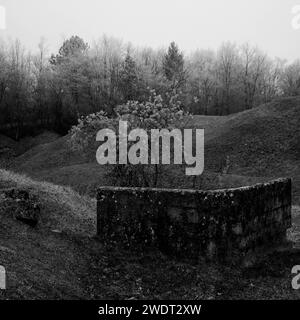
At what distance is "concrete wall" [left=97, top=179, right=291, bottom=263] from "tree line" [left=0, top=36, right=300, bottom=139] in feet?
135

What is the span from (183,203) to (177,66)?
6132 cm

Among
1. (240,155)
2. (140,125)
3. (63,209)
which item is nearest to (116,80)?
(240,155)

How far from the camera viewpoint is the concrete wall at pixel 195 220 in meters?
10.3

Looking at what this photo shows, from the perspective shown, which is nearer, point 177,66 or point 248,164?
point 248,164

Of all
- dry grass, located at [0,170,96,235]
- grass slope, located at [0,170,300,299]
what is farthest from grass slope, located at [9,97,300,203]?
grass slope, located at [0,170,300,299]

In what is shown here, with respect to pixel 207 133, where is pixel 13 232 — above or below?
below

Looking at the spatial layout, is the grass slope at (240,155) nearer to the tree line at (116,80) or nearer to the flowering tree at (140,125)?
the flowering tree at (140,125)

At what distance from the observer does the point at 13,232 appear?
10828 millimetres

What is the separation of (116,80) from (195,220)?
58.6 meters

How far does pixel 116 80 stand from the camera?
67312mm

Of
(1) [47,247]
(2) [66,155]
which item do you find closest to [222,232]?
(1) [47,247]

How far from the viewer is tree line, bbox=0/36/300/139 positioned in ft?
205

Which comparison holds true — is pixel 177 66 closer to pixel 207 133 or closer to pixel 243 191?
pixel 207 133

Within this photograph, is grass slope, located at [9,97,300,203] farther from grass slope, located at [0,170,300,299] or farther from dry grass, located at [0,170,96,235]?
grass slope, located at [0,170,300,299]
